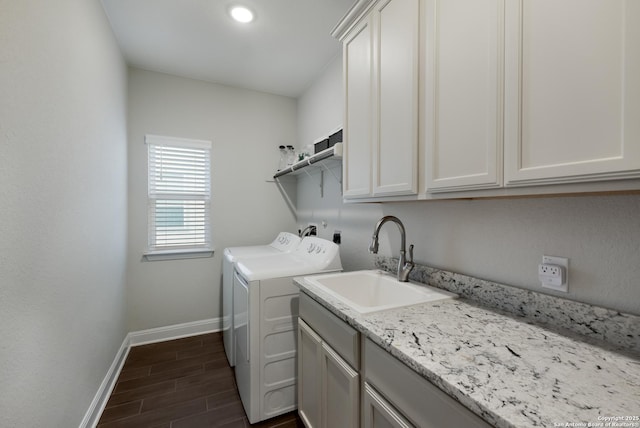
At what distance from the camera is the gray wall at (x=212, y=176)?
2619mm

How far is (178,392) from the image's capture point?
6.38ft

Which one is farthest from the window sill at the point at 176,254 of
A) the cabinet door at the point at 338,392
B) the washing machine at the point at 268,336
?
the cabinet door at the point at 338,392

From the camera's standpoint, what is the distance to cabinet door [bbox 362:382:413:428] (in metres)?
0.81

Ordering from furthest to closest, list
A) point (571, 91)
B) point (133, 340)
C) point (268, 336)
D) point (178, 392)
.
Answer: point (133, 340), point (178, 392), point (268, 336), point (571, 91)

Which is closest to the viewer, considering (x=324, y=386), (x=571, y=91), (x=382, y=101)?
(x=571, y=91)

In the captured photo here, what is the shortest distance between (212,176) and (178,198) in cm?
41

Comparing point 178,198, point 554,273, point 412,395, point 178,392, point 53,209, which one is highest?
point 178,198

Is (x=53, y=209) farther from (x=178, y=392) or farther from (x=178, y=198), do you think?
(x=178, y=198)

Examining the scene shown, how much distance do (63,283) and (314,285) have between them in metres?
1.19

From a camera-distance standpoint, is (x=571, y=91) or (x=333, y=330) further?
(x=333, y=330)

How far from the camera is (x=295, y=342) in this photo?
178cm

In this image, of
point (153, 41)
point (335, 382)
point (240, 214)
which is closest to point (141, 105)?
point (153, 41)

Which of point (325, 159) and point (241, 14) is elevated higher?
point (241, 14)

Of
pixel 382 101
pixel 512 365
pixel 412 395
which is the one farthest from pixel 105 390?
pixel 382 101
